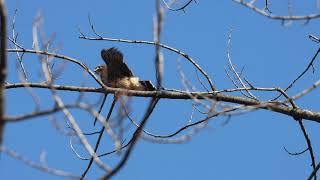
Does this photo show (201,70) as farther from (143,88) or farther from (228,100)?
(143,88)

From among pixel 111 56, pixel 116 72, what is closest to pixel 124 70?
pixel 116 72

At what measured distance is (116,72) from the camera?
6.57 meters

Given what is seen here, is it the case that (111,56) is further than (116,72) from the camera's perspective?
No

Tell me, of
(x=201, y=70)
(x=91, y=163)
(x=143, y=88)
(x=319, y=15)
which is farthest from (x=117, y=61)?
(x=319, y=15)

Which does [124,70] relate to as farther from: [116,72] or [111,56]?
[111,56]

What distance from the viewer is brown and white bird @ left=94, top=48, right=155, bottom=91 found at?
630 cm

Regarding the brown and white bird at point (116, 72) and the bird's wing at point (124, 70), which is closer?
the brown and white bird at point (116, 72)

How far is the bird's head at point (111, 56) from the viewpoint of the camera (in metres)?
6.29

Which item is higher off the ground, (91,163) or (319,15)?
(319,15)

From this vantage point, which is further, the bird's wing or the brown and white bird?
the bird's wing

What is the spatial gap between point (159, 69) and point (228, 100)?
8.43 ft

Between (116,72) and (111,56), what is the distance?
10.7 inches

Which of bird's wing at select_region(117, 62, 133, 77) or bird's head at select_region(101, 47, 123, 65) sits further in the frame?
bird's wing at select_region(117, 62, 133, 77)

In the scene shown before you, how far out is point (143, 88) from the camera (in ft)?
19.7
